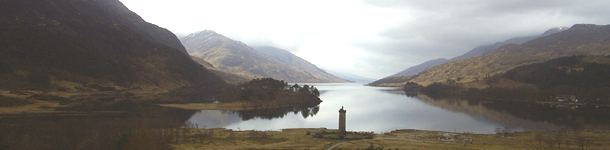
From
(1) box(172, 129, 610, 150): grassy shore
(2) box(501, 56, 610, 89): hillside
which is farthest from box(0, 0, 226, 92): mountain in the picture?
(2) box(501, 56, 610, 89): hillside

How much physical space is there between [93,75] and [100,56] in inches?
794

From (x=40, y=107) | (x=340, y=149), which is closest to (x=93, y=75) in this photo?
(x=40, y=107)

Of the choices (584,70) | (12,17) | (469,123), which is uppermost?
(12,17)

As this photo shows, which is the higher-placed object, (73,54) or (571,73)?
(73,54)

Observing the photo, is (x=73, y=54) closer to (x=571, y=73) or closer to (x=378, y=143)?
(x=378, y=143)

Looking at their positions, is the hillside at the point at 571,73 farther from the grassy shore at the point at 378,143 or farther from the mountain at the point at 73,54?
the mountain at the point at 73,54

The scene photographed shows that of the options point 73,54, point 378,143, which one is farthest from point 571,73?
point 73,54

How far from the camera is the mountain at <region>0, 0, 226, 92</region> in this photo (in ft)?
369

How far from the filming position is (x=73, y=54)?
451 ft

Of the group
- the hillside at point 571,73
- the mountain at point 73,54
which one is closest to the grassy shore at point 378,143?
the mountain at point 73,54

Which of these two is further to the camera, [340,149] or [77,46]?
[77,46]

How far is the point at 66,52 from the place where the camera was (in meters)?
136

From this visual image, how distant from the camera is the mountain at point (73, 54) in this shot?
4427 inches

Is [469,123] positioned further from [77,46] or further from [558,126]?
[77,46]
